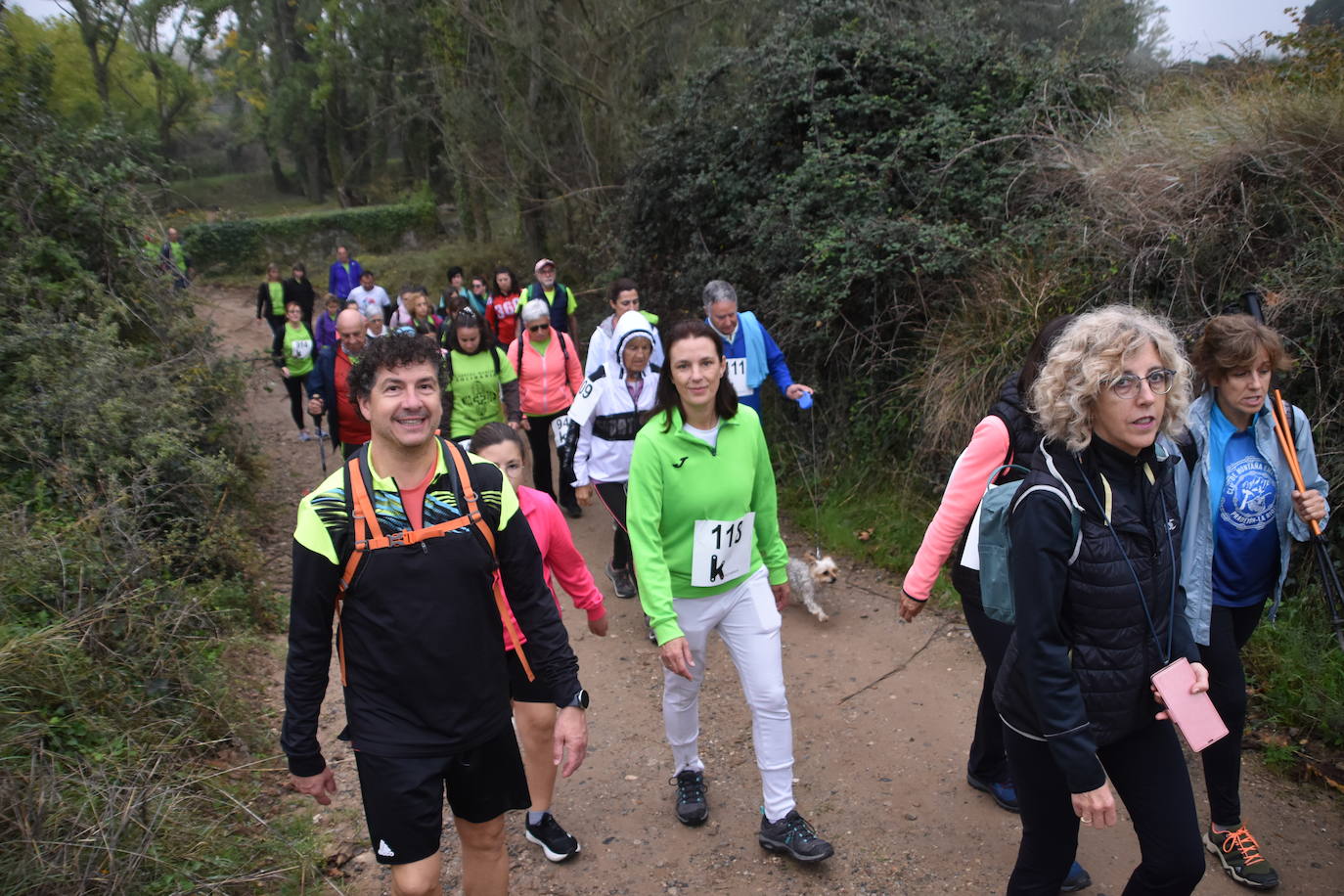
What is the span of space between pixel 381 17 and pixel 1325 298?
89.3 feet

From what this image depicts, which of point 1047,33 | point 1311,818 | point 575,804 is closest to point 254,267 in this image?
Result: point 1047,33

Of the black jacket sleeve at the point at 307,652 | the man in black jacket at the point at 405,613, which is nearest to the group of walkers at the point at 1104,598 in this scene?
the man in black jacket at the point at 405,613

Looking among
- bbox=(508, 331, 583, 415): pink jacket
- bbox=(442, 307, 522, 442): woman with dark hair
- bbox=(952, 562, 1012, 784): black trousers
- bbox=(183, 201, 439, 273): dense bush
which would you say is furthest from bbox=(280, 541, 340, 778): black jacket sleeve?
bbox=(183, 201, 439, 273): dense bush

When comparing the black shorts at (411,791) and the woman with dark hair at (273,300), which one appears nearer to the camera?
the black shorts at (411,791)

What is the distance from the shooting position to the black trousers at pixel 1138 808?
240 centimetres

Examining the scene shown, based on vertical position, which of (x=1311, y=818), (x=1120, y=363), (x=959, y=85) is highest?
(x=959, y=85)

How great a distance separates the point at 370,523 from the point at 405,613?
0.85 ft

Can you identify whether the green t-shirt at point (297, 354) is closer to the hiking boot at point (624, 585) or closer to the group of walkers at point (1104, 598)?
the hiking boot at point (624, 585)

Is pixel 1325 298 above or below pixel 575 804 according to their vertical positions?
above

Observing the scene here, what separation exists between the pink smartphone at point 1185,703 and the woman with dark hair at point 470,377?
5115 mm

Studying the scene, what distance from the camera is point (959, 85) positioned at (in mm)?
8422

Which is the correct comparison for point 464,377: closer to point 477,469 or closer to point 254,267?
point 477,469

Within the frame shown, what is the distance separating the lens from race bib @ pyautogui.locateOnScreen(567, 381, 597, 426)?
18.6 ft

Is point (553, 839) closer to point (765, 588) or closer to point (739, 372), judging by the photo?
point (765, 588)
